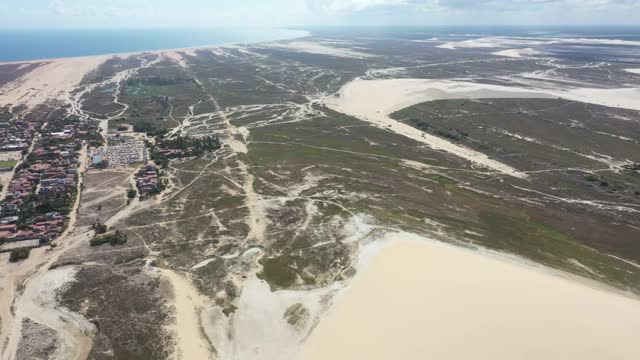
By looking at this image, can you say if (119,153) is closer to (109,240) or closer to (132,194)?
(132,194)

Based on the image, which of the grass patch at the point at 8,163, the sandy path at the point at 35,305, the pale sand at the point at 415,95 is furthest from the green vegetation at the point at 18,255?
the pale sand at the point at 415,95

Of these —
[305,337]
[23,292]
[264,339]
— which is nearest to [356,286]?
[305,337]

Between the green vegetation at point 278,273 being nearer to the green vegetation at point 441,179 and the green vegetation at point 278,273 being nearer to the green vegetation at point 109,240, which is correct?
the green vegetation at point 109,240

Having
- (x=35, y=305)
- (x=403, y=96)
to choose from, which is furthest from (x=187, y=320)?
(x=403, y=96)

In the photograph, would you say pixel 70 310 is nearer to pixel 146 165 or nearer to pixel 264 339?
pixel 264 339

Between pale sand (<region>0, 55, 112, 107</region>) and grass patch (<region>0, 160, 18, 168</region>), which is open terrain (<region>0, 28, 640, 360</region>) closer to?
grass patch (<region>0, 160, 18, 168</region>)

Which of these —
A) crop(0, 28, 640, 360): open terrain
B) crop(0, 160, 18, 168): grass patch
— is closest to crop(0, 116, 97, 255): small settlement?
crop(0, 160, 18, 168): grass patch
